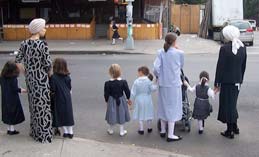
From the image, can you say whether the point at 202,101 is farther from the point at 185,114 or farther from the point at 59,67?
the point at 59,67

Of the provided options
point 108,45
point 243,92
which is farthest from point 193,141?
point 108,45

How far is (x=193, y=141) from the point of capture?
7.43m

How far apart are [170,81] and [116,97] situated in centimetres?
88

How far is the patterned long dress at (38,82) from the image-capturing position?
21.6 ft

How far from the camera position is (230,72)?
7.41 metres

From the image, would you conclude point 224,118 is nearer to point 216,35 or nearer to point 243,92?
point 243,92

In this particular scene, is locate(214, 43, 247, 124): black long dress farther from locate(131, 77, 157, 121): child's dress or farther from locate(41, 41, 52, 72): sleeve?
locate(41, 41, 52, 72): sleeve

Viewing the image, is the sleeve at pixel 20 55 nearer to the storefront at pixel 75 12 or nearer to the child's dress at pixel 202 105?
the child's dress at pixel 202 105

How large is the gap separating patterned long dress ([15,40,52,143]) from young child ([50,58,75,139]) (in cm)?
23

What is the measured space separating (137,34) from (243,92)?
64.8ft

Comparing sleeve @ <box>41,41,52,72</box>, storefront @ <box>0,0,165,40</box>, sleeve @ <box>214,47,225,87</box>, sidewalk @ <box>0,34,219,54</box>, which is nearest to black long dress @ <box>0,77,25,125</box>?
sleeve @ <box>41,41,52,72</box>

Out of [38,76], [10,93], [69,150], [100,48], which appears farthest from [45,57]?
[100,48]

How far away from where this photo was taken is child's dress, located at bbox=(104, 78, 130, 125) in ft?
24.7

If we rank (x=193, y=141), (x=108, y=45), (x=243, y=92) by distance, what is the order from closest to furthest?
(x=193, y=141) < (x=243, y=92) < (x=108, y=45)
